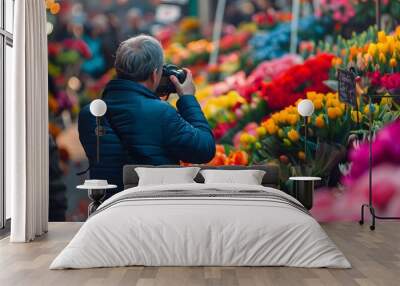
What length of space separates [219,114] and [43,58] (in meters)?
2.05

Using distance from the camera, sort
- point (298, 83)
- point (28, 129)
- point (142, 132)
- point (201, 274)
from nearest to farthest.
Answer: point (201, 274), point (28, 129), point (142, 132), point (298, 83)

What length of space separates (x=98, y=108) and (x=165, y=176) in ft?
3.54

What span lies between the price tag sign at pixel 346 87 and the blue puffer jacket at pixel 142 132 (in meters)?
1.53

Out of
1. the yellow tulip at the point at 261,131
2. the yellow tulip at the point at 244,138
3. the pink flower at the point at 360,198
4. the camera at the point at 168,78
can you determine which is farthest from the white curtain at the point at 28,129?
the pink flower at the point at 360,198

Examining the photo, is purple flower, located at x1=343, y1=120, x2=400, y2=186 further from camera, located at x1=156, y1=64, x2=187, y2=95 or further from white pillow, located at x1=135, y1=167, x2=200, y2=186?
camera, located at x1=156, y1=64, x2=187, y2=95

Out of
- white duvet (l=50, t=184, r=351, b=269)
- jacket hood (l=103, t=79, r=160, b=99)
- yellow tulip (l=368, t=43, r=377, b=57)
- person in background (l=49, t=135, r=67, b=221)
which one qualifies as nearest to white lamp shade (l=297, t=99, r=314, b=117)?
yellow tulip (l=368, t=43, r=377, b=57)

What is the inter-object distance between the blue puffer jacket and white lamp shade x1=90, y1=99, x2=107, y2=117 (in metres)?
0.25

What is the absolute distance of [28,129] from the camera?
596 centimetres

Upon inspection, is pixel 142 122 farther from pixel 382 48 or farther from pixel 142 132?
pixel 382 48

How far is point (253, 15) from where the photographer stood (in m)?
7.38

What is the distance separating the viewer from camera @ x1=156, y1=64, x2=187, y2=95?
23.9 feet

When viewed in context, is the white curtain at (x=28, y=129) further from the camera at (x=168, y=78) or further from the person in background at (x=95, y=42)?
the camera at (x=168, y=78)

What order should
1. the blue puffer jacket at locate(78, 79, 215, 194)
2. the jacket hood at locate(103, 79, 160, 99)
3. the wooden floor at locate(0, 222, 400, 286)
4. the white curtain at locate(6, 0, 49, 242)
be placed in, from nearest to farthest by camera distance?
1. the wooden floor at locate(0, 222, 400, 286)
2. the white curtain at locate(6, 0, 49, 242)
3. the blue puffer jacket at locate(78, 79, 215, 194)
4. the jacket hood at locate(103, 79, 160, 99)

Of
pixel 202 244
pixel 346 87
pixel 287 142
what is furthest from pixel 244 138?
pixel 202 244
